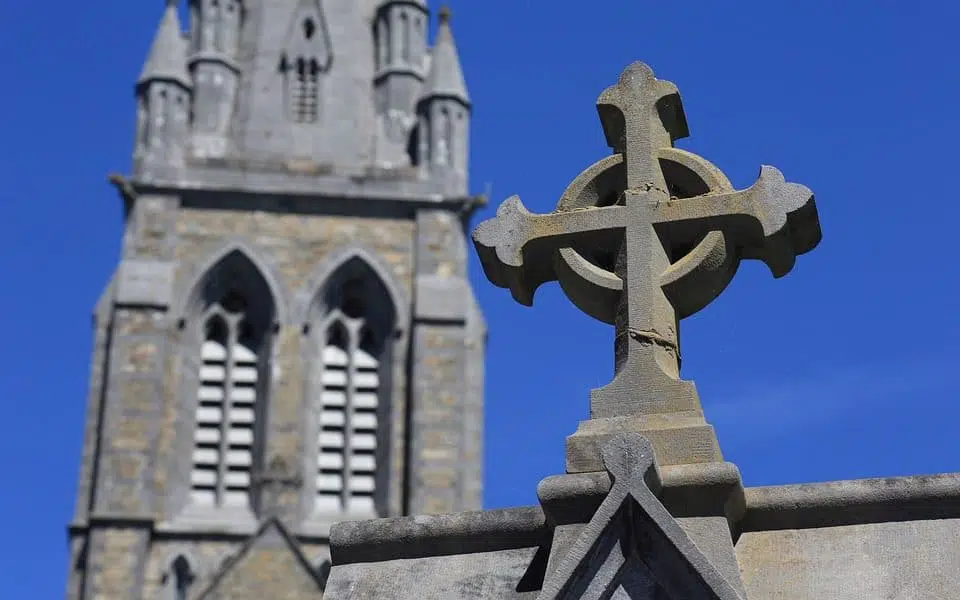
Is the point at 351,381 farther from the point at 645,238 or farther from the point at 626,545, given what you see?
the point at 626,545

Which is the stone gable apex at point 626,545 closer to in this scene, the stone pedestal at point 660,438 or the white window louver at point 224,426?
the stone pedestal at point 660,438

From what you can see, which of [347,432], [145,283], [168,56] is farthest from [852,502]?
[168,56]

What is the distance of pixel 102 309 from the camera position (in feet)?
110

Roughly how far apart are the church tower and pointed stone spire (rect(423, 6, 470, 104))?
41mm

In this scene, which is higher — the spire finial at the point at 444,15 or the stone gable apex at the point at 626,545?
the spire finial at the point at 444,15

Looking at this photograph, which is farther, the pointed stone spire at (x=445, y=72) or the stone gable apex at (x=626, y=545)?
the pointed stone spire at (x=445, y=72)

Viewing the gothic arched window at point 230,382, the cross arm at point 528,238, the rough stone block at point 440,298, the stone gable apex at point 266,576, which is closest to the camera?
the cross arm at point 528,238

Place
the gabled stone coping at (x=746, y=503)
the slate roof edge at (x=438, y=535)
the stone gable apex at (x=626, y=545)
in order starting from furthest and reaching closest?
the slate roof edge at (x=438, y=535), the gabled stone coping at (x=746, y=503), the stone gable apex at (x=626, y=545)

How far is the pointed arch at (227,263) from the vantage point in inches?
1299

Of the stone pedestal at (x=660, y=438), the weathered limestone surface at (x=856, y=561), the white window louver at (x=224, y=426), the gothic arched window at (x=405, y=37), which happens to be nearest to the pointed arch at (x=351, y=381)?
the white window louver at (x=224, y=426)

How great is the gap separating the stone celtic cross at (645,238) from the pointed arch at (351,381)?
26.2 metres

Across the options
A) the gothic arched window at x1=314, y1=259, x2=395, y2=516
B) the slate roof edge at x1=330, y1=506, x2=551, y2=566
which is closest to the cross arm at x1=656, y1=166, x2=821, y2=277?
the slate roof edge at x1=330, y1=506, x2=551, y2=566

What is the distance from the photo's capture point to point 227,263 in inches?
1315

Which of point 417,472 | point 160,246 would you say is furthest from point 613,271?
point 160,246
